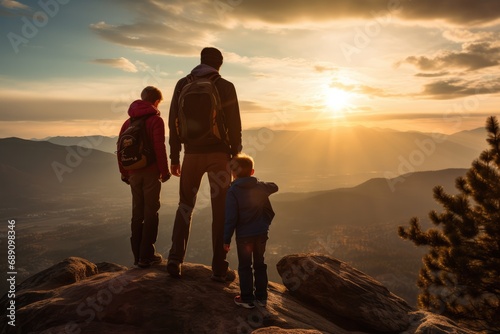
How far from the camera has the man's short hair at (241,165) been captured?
19.6ft

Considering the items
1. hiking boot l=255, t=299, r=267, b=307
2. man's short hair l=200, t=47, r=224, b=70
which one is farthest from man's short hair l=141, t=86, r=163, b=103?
hiking boot l=255, t=299, r=267, b=307

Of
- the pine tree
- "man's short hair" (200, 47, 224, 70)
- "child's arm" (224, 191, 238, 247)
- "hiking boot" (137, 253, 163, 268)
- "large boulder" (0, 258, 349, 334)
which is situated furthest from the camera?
the pine tree

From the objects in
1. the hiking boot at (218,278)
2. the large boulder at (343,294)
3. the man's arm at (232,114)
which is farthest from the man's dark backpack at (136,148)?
the large boulder at (343,294)

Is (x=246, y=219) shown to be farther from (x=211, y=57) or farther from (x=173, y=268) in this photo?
(x=211, y=57)

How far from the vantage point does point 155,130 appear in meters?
6.61

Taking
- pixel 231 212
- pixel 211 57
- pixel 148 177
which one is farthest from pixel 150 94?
pixel 231 212

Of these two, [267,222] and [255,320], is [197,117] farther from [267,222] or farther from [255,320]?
[255,320]

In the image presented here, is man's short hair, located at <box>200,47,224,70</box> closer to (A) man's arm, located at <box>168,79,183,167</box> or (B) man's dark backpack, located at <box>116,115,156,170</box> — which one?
(A) man's arm, located at <box>168,79,183,167</box>

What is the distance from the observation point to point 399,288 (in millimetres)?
121062

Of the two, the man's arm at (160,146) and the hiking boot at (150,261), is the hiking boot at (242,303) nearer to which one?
the hiking boot at (150,261)

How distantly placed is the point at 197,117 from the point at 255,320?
146 inches

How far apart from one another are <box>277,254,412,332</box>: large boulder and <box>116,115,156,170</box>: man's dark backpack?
16.0ft

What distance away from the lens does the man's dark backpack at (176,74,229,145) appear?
595 centimetres

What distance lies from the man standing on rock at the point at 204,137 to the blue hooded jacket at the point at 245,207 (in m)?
0.46
